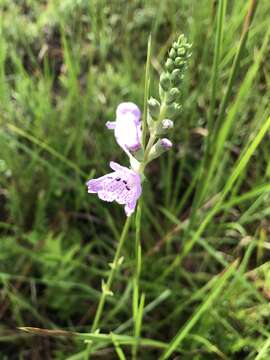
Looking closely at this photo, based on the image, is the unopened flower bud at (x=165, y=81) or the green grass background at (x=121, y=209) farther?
the green grass background at (x=121, y=209)

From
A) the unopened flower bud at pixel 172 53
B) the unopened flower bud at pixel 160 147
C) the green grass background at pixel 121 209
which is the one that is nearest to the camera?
the unopened flower bud at pixel 172 53

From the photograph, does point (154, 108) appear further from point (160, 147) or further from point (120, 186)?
point (120, 186)

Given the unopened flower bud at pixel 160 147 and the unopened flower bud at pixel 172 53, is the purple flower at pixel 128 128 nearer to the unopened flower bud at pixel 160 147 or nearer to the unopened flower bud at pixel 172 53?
the unopened flower bud at pixel 160 147

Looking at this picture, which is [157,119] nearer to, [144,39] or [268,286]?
[268,286]

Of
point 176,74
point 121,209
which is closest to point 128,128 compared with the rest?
point 176,74

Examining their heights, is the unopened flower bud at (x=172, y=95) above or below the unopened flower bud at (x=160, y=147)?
above

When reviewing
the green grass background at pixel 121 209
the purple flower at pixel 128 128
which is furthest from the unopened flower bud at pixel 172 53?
the green grass background at pixel 121 209
